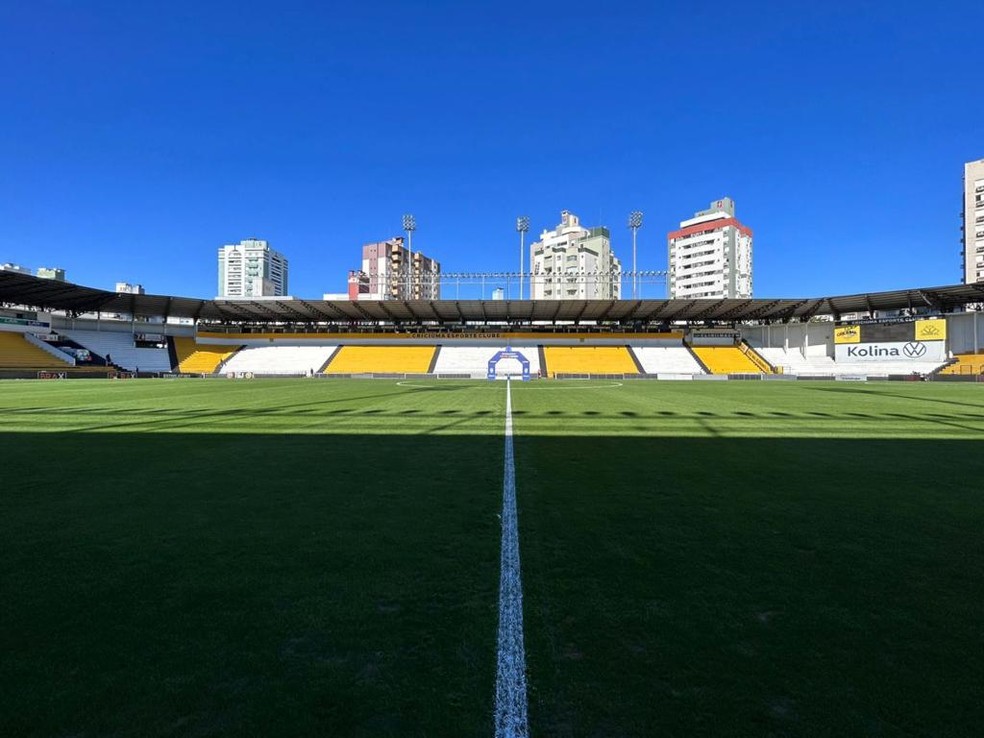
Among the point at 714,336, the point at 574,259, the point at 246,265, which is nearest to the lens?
the point at 714,336

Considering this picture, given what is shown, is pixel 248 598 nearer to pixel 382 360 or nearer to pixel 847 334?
pixel 382 360

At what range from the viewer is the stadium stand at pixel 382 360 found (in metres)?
54.2

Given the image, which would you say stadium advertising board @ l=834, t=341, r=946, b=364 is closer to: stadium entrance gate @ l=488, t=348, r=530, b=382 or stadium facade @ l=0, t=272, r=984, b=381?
stadium facade @ l=0, t=272, r=984, b=381

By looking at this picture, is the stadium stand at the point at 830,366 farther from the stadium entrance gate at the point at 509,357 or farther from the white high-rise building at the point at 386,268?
the white high-rise building at the point at 386,268

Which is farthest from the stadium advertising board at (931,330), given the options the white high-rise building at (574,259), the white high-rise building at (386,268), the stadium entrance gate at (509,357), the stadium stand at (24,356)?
the white high-rise building at (386,268)

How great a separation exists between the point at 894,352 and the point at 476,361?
136 feet

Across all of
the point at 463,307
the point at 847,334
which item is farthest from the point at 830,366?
the point at 463,307

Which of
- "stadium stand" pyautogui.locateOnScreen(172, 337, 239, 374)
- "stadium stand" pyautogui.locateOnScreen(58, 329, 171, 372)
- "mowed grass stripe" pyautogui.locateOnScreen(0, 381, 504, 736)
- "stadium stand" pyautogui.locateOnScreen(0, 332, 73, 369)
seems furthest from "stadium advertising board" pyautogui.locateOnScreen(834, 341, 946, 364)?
"stadium stand" pyautogui.locateOnScreen(0, 332, 73, 369)

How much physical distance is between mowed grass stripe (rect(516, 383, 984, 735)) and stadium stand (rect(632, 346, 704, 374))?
47556 millimetres

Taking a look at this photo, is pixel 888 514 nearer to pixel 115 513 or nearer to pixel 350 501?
pixel 350 501

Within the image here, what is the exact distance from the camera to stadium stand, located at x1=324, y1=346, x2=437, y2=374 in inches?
2132

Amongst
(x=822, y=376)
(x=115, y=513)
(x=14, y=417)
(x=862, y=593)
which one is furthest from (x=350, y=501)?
(x=822, y=376)

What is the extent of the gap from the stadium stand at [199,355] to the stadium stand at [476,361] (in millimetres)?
25597

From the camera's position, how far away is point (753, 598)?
3092 millimetres
